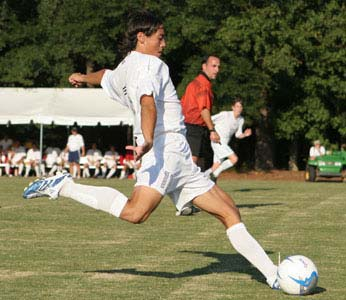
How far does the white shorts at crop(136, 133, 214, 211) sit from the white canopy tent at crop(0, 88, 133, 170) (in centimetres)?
2770

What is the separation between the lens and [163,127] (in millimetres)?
8383

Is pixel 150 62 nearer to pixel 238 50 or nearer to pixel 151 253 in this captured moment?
pixel 151 253

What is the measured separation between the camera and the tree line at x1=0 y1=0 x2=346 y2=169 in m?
43.1

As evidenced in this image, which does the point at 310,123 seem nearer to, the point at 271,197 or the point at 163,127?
the point at 271,197

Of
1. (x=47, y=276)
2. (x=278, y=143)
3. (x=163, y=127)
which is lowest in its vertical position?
(x=278, y=143)

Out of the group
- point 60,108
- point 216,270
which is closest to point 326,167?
point 60,108

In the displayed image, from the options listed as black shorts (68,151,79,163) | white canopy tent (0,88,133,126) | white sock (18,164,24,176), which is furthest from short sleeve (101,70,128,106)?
white sock (18,164,24,176)

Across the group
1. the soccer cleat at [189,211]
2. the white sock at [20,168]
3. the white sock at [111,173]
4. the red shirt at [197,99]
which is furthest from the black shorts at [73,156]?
the red shirt at [197,99]

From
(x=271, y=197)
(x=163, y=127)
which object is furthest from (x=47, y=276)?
(x=271, y=197)

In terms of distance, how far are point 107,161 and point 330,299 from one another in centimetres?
3111

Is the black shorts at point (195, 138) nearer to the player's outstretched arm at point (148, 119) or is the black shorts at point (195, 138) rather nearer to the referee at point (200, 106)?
the referee at point (200, 106)

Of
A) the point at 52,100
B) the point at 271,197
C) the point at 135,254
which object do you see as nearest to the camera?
the point at 135,254

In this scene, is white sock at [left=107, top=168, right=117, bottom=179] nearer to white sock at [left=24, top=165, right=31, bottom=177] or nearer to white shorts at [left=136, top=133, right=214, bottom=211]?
white sock at [left=24, top=165, right=31, bottom=177]

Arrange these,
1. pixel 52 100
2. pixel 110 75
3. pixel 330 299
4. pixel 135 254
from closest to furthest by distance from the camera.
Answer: pixel 330 299, pixel 110 75, pixel 135 254, pixel 52 100
